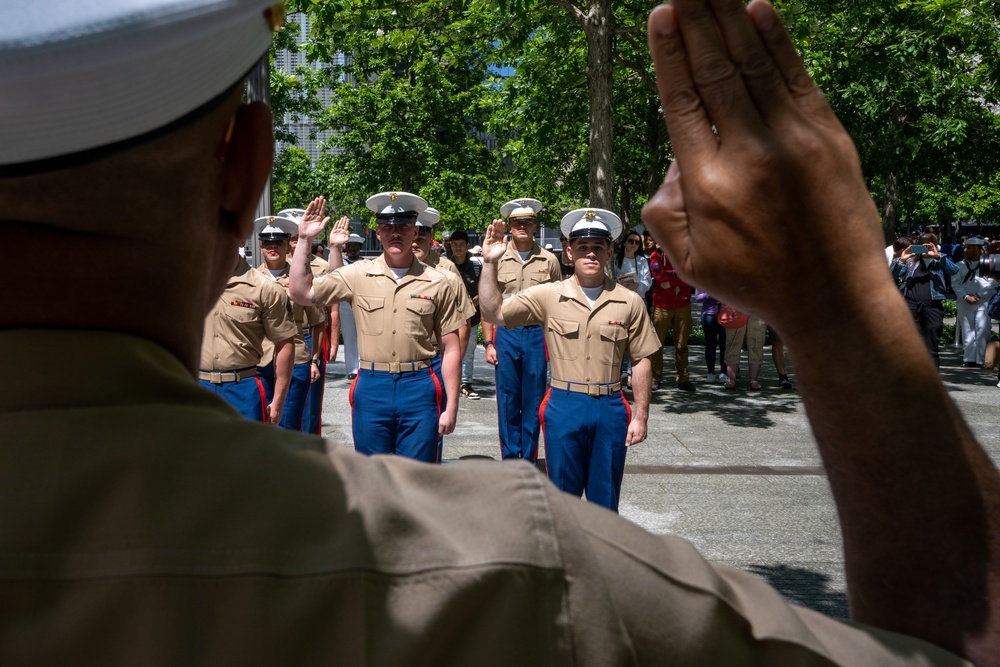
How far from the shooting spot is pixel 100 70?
2.46 ft

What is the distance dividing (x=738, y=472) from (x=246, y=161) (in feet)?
25.8

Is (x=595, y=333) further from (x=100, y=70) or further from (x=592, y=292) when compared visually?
(x=100, y=70)

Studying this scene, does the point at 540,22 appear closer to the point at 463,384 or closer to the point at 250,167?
the point at 463,384

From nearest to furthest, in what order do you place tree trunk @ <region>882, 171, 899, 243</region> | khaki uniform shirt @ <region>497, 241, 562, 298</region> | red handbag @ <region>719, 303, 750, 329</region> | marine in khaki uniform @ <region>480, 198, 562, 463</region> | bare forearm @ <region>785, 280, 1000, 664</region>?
bare forearm @ <region>785, 280, 1000, 664</region> → marine in khaki uniform @ <region>480, 198, 562, 463</region> → khaki uniform shirt @ <region>497, 241, 562, 298</region> → red handbag @ <region>719, 303, 750, 329</region> → tree trunk @ <region>882, 171, 899, 243</region>

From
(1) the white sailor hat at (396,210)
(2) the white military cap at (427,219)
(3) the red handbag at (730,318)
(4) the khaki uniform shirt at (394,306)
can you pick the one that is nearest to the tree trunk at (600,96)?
(2) the white military cap at (427,219)

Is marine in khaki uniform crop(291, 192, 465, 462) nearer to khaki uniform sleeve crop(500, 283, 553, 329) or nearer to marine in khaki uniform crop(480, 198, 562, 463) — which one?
khaki uniform sleeve crop(500, 283, 553, 329)

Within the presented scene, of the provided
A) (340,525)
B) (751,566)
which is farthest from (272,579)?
(751,566)

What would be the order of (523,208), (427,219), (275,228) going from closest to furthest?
1. (275,228)
2. (427,219)
3. (523,208)

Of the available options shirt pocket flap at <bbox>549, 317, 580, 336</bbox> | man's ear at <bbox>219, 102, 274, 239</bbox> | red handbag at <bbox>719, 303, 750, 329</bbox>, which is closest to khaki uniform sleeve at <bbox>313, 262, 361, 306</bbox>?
shirt pocket flap at <bbox>549, 317, 580, 336</bbox>

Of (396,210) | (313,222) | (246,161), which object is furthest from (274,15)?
(396,210)

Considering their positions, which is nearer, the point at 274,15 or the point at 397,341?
the point at 274,15

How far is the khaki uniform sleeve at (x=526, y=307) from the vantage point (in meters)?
6.55

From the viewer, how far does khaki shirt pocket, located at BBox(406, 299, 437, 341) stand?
22.2ft

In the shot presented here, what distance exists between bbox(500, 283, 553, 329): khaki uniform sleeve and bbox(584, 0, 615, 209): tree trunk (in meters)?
4.86
